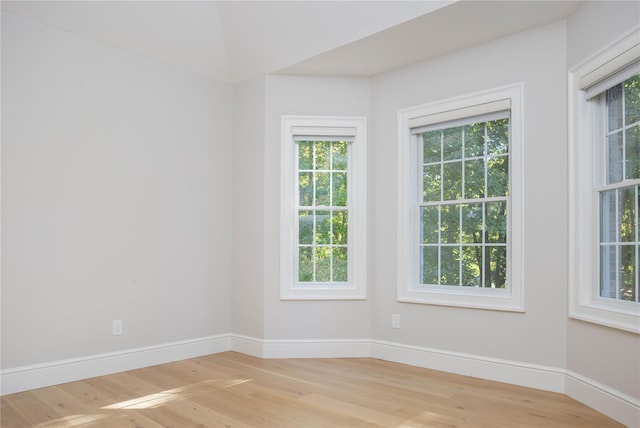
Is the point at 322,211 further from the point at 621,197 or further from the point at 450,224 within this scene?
the point at 621,197

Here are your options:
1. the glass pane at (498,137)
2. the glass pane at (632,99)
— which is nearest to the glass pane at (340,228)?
the glass pane at (498,137)

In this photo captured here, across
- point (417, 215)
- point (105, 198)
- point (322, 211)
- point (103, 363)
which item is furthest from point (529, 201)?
point (103, 363)

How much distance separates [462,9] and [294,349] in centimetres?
313

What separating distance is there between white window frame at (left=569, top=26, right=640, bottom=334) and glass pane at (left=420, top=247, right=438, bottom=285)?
3.78 ft

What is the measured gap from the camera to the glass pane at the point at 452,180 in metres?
4.04

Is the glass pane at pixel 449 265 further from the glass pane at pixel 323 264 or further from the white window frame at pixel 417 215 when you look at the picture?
the glass pane at pixel 323 264

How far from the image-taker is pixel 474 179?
394 centimetres

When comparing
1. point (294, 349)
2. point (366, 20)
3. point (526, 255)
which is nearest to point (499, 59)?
point (366, 20)

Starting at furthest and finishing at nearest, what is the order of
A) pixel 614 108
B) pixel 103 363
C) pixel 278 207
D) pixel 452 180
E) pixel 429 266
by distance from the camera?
pixel 278 207 → pixel 429 266 → pixel 452 180 → pixel 103 363 → pixel 614 108

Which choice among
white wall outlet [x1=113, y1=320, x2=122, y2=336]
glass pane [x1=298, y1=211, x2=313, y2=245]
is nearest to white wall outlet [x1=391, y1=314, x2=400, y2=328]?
glass pane [x1=298, y1=211, x2=313, y2=245]

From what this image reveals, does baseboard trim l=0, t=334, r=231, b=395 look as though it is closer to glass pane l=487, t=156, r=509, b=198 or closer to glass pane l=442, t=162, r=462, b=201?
glass pane l=442, t=162, r=462, b=201

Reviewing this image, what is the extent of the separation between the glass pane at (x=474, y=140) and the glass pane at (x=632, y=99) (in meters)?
1.11

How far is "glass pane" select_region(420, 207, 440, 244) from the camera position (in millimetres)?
4188

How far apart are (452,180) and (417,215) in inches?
17.4
